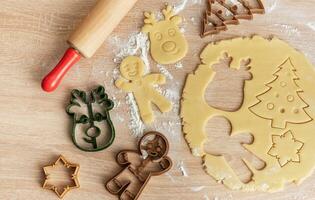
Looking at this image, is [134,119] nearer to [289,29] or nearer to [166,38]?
[166,38]

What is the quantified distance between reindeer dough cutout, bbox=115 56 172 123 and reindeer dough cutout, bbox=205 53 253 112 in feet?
0.27

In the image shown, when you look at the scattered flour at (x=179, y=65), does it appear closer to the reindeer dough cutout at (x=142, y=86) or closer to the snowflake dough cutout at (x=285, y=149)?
the reindeer dough cutout at (x=142, y=86)

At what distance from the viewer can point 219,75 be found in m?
0.89

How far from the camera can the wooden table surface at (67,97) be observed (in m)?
0.85

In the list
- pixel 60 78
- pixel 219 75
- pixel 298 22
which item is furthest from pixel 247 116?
pixel 60 78

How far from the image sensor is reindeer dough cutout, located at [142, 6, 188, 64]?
2.92 ft

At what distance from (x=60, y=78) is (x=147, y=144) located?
191 millimetres

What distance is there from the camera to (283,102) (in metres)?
0.88

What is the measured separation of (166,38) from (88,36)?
149 mm

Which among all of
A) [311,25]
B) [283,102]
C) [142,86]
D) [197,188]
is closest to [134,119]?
[142,86]

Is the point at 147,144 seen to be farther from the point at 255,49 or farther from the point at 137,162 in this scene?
the point at 255,49

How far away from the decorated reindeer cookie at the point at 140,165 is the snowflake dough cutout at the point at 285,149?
0.62 feet

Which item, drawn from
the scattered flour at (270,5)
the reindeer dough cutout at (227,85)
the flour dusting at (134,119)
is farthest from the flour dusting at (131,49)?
the scattered flour at (270,5)

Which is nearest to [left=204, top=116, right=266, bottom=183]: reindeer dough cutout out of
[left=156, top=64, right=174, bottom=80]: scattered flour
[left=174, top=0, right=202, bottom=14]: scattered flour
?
[left=156, top=64, right=174, bottom=80]: scattered flour
